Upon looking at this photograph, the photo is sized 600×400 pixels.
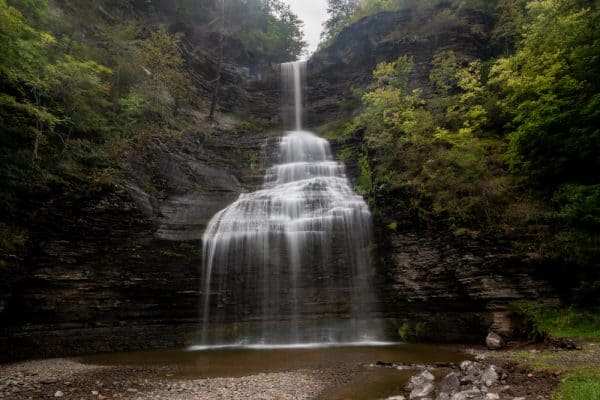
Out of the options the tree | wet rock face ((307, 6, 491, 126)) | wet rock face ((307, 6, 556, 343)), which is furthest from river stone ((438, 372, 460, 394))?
the tree

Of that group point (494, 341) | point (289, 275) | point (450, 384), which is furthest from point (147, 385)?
point (494, 341)

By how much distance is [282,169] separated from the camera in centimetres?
2291

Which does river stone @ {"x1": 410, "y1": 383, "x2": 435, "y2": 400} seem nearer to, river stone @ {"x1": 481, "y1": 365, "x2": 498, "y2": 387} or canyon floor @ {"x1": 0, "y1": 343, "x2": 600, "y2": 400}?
canyon floor @ {"x1": 0, "y1": 343, "x2": 600, "y2": 400}

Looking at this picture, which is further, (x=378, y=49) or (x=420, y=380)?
(x=378, y=49)

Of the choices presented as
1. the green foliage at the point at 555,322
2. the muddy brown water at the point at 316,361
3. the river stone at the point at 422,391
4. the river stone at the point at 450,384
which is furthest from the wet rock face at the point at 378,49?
the river stone at the point at 422,391

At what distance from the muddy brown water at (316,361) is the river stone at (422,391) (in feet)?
1.47

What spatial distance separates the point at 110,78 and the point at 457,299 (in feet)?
69.0

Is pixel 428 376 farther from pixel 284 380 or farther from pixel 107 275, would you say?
pixel 107 275

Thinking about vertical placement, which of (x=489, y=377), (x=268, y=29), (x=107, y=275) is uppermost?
(x=268, y=29)

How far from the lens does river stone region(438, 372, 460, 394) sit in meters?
7.08

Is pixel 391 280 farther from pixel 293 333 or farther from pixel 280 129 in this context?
pixel 280 129

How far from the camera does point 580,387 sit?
570 cm

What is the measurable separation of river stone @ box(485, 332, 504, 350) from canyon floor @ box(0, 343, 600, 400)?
0.50 metres

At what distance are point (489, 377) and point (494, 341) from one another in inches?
174
